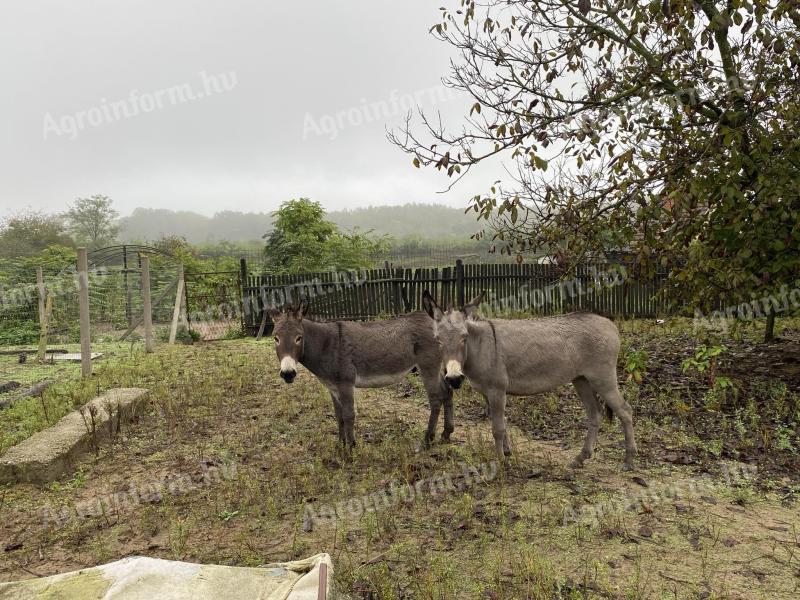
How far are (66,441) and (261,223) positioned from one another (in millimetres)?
137881

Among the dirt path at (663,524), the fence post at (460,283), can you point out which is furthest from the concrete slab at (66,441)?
the fence post at (460,283)

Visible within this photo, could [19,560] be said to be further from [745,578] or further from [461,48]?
[461,48]

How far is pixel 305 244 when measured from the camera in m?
21.1

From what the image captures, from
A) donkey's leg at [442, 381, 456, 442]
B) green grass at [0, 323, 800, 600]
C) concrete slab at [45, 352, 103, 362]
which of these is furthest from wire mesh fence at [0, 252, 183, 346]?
donkey's leg at [442, 381, 456, 442]

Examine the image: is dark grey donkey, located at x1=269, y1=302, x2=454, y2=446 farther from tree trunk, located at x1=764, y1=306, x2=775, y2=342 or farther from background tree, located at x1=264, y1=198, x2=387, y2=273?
background tree, located at x1=264, y1=198, x2=387, y2=273

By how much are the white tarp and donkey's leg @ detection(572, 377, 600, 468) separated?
380 cm

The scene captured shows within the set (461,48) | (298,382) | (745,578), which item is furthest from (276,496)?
(461,48)

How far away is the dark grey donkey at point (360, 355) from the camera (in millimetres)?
6516

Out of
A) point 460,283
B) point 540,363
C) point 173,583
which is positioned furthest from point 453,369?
point 460,283

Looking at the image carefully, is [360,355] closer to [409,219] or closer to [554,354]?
[554,354]

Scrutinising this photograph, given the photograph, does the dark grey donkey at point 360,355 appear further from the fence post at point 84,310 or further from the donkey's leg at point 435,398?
the fence post at point 84,310

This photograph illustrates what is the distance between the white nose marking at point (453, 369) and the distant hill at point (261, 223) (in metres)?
96.0

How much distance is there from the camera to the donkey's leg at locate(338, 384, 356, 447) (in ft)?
21.4

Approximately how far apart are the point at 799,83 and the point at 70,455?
10.7 meters
